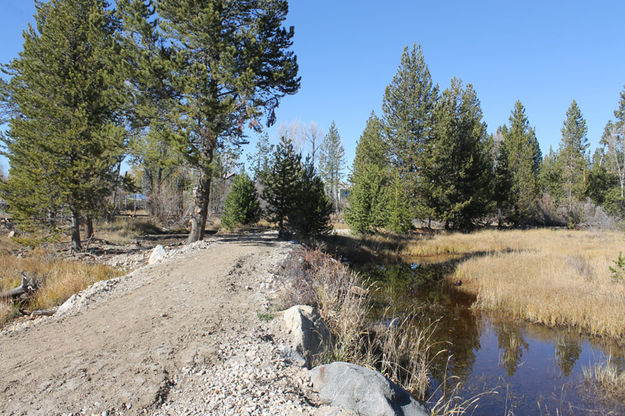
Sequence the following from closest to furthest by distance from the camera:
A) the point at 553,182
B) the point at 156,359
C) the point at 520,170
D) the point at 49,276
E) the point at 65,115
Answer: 1. the point at 156,359
2. the point at 49,276
3. the point at 65,115
4. the point at 520,170
5. the point at 553,182

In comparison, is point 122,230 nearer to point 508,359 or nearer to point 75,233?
point 75,233

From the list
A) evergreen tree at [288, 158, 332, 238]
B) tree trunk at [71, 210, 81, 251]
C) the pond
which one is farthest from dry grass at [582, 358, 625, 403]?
tree trunk at [71, 210, 81, 251]

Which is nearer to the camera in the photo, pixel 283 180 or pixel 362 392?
pixel 362 392

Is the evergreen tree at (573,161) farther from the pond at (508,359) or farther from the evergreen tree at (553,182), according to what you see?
the pond at (508,359)

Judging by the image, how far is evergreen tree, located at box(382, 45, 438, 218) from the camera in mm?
29188

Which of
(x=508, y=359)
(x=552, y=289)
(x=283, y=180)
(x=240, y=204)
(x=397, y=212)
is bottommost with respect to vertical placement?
(x=508, y=359)

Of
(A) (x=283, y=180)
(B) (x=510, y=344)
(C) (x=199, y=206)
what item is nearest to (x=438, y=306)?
(B) (x=510, y=344)

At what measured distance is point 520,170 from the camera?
36.3m

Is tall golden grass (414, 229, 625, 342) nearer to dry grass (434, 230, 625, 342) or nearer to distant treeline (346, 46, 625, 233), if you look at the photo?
dry grass (434, 230, 625, 342)

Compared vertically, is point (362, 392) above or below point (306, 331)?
below

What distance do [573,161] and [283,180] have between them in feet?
131

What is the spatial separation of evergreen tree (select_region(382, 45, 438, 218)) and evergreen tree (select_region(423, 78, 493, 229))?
0.86 meters

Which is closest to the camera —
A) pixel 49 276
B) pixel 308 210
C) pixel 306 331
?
pixel 306 331

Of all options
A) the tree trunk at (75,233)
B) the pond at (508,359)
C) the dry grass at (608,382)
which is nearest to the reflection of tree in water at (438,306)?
the pond at (508,359)
